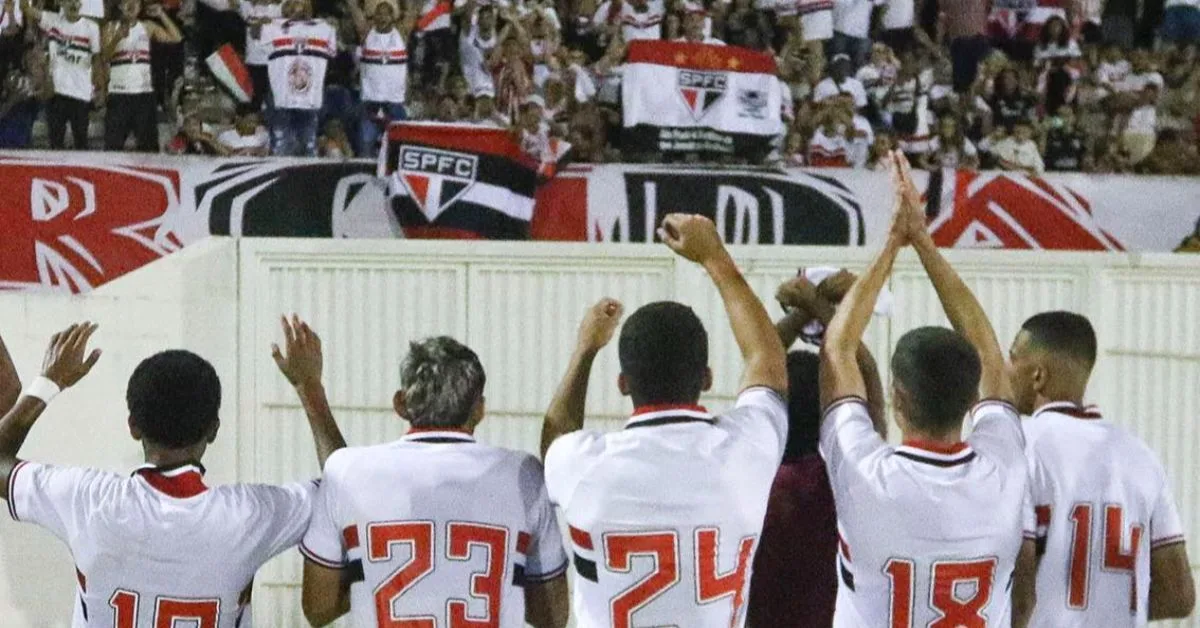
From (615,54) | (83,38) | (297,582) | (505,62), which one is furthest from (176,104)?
(297,582)

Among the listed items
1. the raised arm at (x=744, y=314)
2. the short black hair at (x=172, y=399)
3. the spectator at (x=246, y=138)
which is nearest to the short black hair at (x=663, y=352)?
the raised arm at (x=744, y=314)

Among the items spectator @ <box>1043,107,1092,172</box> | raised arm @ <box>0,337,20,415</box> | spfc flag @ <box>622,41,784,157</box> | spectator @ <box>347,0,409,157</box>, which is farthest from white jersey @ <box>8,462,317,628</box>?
spectator @ <box>1043,107,1092,172</box>

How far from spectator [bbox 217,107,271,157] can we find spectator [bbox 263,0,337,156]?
0.89 feet

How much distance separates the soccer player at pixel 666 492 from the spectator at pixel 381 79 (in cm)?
872

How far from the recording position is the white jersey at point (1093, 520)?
4.06 metres

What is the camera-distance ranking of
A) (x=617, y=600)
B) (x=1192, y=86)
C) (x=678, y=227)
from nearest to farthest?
(x=617, y=600) < (x=678, y=227) < (x=1192, y=86)

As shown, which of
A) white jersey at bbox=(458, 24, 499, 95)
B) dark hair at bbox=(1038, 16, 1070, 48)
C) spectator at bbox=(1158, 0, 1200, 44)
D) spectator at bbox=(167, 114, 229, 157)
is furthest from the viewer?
spectator at bbox=(1158, 0, 1200, 44)

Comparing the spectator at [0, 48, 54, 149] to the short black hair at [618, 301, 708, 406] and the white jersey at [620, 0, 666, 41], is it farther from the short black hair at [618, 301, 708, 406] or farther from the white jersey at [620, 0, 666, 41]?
the short black hair at [618, 301, 708, 406]

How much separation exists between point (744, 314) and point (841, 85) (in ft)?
31.3

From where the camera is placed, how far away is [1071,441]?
409cm

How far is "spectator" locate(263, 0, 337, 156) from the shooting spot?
11.8m

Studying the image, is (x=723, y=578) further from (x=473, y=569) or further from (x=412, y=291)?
(x=412, y=291)

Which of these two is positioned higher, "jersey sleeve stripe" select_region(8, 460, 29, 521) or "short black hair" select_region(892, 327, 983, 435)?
"short black hair" select_region(892, 327, 983, 435)

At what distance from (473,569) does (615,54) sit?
29.7ft
